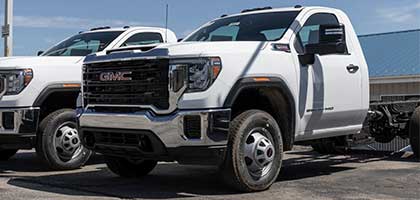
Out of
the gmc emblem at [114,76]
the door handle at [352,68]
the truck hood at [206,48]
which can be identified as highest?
the truck hood at [206,48]

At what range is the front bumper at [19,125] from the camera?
8328 millimetres

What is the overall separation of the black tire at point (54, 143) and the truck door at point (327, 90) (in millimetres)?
3358

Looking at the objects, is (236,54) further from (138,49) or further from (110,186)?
(110,186)

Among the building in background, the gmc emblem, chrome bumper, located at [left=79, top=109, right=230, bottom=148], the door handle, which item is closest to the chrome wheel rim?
the gmc emblem

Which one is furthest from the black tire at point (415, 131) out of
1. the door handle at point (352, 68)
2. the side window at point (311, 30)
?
the side window at point (311, 30)

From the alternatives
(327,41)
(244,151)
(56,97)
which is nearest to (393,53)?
(327,41)

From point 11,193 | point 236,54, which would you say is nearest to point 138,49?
point 236,54

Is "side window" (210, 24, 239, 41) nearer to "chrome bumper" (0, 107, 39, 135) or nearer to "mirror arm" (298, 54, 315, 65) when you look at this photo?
"mirror arm" (298, 54, 315, 65)

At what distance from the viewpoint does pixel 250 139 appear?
6.70 meters

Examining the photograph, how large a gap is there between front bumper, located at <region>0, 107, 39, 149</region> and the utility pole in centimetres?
605

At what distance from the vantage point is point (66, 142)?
28.7 feet

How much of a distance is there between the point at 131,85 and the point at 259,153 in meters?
1.57

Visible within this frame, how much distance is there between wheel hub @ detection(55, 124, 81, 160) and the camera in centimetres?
873

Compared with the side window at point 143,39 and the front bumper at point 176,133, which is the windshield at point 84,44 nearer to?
the side window at point 143,39
